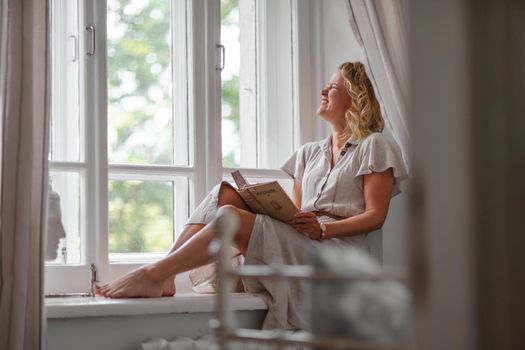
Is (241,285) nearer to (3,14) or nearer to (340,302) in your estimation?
(3,14)

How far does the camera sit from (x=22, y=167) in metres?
2.70

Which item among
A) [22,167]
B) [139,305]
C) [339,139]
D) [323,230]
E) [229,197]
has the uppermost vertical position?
[339,139]

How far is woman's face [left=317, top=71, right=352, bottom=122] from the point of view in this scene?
3584 millimetres

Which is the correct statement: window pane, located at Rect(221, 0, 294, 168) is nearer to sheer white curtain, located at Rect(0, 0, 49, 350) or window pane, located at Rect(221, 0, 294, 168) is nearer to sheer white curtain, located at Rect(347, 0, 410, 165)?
sheer white curtain, located at Rect(347, 0, 410, 165)

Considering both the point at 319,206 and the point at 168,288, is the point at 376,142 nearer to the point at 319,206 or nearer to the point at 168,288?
the point at 319,206

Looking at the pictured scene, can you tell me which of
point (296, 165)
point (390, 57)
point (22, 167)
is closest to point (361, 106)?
point (390, 57)

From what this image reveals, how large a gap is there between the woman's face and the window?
35 cm

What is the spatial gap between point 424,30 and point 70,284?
2.04 metres

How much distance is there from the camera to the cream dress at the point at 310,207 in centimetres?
318

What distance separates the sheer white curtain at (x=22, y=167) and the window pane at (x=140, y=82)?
2.28 feet

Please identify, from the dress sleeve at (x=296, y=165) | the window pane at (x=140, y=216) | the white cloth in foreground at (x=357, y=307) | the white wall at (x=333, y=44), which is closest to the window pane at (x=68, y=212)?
the window pane at (x=140, y=216)

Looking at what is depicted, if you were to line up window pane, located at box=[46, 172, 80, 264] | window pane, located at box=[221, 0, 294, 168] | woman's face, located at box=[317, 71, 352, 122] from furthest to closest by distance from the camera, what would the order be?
window pane, located at box=[221, 0, 294, 168], woman's face, located at box=[317, 71, 352, 122], window pane, located at box=[46, 172, 80, 264]

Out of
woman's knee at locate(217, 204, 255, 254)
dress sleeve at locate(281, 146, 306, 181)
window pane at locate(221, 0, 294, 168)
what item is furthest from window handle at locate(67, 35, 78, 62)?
dress sleeve at locate(281, 146, 306, 181)

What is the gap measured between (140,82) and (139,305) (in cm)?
103
